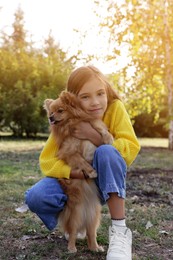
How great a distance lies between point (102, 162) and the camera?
262 centimetres

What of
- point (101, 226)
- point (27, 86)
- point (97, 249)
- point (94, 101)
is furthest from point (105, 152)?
point (27, 86)

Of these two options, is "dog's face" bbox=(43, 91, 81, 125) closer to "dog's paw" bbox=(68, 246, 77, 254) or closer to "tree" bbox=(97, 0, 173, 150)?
"dog's paw" bbox=(68, 246, 77, 254)

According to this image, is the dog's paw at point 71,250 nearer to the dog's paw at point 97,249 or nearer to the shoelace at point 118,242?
the dog's paw at point 97,249

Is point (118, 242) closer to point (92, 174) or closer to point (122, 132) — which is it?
point (92, 174)

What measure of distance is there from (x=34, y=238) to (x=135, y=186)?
2.55 metres

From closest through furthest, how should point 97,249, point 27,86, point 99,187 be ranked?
1. point 99,187
2. point 97,249
3. point 27,86

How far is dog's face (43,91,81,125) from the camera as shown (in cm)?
271

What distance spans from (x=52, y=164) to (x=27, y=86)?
48.0 feet

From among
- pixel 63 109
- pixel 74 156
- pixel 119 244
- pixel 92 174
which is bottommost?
pixel 119 244

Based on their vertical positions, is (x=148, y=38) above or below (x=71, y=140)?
above

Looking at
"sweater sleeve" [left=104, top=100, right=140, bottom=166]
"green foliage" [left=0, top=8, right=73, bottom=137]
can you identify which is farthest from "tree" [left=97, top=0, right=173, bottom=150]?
"sweater sleeve" [left=104, top=100, right=140, bottom=166]

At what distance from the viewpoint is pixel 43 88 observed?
56.3 feet

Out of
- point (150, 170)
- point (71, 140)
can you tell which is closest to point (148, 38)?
point (150, 170)

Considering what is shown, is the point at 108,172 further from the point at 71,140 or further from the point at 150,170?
the point at 150,170
